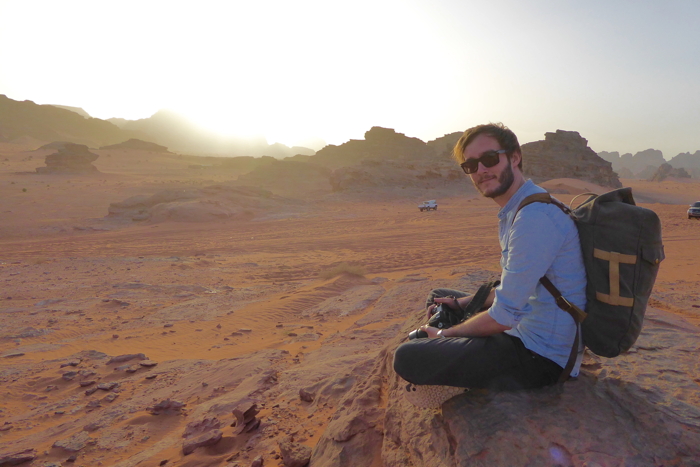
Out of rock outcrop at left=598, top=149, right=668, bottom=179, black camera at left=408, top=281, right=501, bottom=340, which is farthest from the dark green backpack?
rock outcrop at left=598, top=149, right=668, bottom=179

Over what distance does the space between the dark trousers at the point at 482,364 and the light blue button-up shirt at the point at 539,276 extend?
0.25 ft

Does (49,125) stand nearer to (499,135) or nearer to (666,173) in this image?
(499,135)

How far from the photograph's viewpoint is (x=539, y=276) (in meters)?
1.87

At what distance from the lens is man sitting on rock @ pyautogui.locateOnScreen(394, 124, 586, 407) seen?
188 cm

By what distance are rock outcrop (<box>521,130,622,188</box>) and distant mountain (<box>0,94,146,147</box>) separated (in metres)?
82.0

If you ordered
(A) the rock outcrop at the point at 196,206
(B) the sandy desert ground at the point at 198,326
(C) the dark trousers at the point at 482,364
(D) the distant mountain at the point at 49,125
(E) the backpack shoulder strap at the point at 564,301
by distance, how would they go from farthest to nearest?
1. (D) the distant mountain at the point at 49,125
2. (A) the rock outcrop at the point at 196,206
3. (B) the sandy desert ground at the point at 198,326
4. (C) the dark trousers at the point at 482,364
5. (E) the backpack shoulder strap at the point at 564,301

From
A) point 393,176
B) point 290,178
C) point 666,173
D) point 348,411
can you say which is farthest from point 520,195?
point 666,173

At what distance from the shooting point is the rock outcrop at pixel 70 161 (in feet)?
125

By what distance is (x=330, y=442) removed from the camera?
2.74 m

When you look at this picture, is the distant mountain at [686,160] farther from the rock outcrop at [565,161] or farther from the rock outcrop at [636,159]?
the rock outcrop at [565,161]

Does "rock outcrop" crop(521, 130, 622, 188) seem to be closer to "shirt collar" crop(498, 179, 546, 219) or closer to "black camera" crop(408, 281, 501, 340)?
"black camera" crop(408, 281, 501, 340)

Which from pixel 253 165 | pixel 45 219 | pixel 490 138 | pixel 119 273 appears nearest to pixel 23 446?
pixel 490 138

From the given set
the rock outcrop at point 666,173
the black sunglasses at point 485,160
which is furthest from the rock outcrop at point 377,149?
the black sunglasses at point 485,160

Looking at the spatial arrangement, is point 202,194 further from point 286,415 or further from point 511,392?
point 511,392
